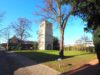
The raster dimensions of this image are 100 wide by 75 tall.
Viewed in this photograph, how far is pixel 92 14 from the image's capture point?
56.4 ft

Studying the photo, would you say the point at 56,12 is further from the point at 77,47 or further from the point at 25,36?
the point at 25,36

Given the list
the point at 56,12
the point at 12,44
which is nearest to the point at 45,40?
the point at 12,44

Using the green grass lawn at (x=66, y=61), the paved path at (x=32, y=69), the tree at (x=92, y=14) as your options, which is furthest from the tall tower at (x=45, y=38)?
the tree at (x=92, y=14)

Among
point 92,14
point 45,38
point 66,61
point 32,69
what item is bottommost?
point 32,69

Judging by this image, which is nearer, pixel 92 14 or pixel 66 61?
pixel 92 14

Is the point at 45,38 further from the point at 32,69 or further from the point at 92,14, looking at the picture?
the point at 92,14

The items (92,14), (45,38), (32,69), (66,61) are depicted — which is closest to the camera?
(92,14)

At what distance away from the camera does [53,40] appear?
303ft

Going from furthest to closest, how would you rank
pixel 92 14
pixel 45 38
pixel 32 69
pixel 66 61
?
pixel 45 38 < pixel 66 61 < pixel 32 69 < pixel 92 14

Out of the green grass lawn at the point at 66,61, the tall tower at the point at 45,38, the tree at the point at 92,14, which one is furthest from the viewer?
the tall tower at the point at 45,38

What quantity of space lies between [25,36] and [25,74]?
65605 millimetres

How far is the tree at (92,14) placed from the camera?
653 inches

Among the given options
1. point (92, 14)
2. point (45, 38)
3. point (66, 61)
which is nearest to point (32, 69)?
point (66, 61)

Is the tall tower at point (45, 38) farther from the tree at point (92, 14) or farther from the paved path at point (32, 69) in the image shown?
the tree at point (92, 14)
